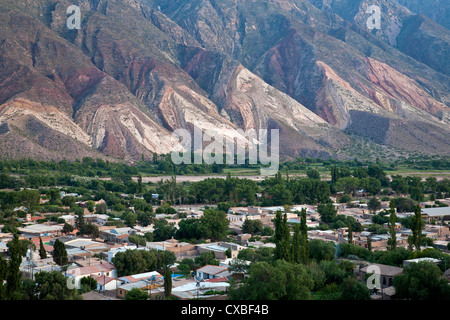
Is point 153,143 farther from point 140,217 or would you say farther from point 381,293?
point 381,293

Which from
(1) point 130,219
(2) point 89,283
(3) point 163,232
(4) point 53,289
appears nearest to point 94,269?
(2) point 89,283

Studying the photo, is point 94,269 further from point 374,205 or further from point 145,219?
point 374,205

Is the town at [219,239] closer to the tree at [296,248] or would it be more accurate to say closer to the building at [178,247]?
the tree at [296,248]

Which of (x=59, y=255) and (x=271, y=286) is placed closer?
(x=271, y=286)

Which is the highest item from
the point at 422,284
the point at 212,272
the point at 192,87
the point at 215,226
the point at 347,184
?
the point at 192,87

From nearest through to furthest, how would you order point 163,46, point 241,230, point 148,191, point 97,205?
point 241,230, point 97,205, point 148,191, point 163,46

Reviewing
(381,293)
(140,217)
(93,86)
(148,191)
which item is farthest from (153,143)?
(381,293)
